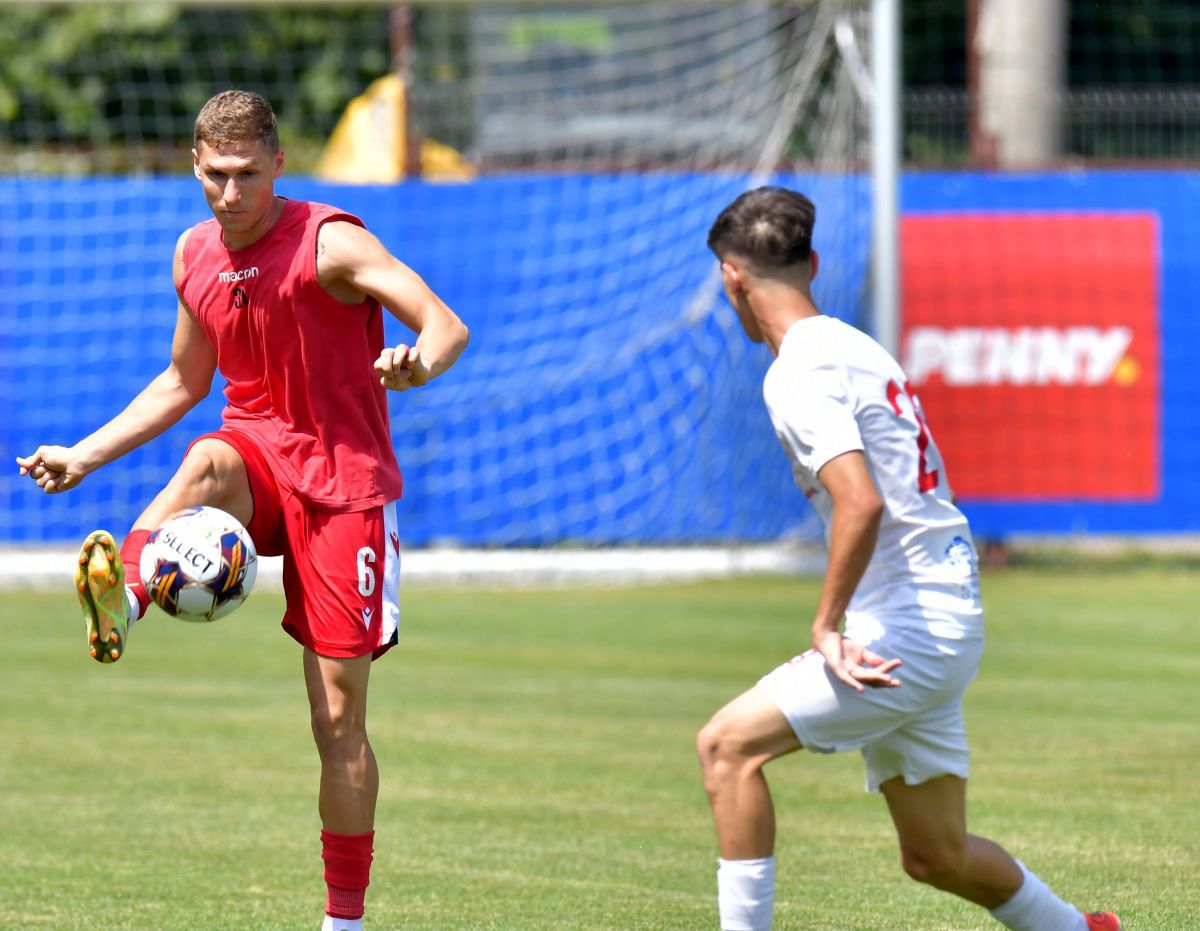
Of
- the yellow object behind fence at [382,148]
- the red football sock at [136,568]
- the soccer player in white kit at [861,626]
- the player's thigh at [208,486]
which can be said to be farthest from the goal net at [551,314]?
the soccer player in white kit at [861,626]

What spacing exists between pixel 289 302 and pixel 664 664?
656 cm

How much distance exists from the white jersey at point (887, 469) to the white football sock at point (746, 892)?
644 mm

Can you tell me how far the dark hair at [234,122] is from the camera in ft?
18.5

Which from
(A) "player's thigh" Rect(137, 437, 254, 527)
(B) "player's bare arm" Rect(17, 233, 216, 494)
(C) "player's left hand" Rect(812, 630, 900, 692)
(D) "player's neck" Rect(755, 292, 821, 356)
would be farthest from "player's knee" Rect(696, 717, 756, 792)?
(B) "player's bare arm" Rect(17, 233, 216, 494)

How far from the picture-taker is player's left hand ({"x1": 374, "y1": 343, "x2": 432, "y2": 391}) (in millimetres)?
5176

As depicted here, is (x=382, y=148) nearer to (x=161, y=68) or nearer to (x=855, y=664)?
(x=161, y=68)

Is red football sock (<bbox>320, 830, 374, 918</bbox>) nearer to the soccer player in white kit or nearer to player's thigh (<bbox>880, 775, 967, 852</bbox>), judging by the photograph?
the soccer player in white kit

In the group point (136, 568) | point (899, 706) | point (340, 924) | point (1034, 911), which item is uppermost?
point (136, 568)

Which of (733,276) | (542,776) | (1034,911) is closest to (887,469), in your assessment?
(733,276)

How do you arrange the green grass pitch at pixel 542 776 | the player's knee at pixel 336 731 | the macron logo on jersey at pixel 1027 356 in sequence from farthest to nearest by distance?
1. the macron logo on jersey at pixel 1027 356
2. the green grass pitch at pixel 542 776
3. the player's knee at pixel 336 731

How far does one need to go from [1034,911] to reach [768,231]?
186cm

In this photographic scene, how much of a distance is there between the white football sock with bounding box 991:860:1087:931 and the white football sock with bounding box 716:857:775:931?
64 cm

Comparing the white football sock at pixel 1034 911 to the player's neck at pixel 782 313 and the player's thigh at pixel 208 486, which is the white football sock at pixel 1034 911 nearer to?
the player's neck at pixel 782 313

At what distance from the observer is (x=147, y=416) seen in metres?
6.12
